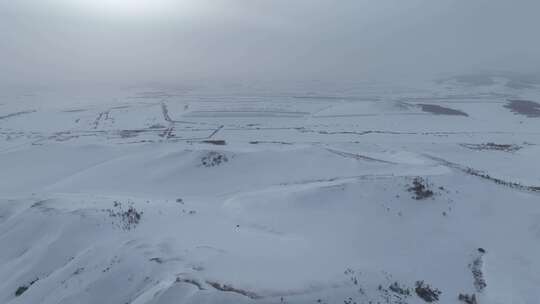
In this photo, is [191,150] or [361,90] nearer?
[191,150]

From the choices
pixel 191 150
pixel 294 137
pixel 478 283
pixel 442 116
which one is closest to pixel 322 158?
pixel 191 150

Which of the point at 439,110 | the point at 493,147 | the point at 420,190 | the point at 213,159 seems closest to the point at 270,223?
the point at 420,190

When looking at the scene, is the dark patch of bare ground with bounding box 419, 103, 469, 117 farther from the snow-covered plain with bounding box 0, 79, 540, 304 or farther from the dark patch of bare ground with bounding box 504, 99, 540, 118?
the snow-covered plain with bounding box 0, 79, 540, 304

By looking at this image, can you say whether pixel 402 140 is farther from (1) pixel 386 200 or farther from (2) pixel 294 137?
(1) pixel 386 200

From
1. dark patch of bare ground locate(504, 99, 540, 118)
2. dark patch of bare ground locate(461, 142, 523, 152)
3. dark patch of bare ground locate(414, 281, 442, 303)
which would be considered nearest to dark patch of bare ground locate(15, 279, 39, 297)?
dark patch of bare ground locate(414, 281, 442, 303)

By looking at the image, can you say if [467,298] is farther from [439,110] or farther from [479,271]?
[439,110]

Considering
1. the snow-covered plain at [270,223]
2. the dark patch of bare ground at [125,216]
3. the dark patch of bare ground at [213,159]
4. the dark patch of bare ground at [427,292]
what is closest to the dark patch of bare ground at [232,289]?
the snow-covered plain at [270,223]
